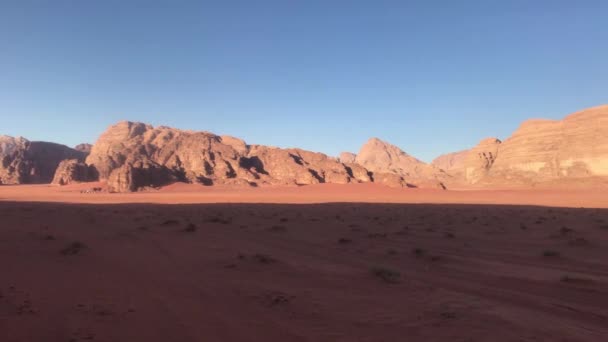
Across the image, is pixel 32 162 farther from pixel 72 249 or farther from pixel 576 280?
pixel 576 280

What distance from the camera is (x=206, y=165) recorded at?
67.8m

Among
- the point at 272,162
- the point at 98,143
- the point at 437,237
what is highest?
the point at 98,143

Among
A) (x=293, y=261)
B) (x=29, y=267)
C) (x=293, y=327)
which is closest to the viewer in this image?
(x=293, y=327)

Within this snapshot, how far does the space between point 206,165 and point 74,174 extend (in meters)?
26.8

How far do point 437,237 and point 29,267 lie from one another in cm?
1087

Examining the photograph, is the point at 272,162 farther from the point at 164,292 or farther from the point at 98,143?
the point at 164,292

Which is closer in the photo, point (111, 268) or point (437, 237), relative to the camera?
point (111, 268)

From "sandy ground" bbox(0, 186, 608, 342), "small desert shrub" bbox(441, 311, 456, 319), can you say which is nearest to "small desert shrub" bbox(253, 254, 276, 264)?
"sandy ground" bbox(0, 186, 608, 342)

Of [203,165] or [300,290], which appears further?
[203,165]

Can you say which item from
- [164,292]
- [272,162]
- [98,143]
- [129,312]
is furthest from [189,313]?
[98,143]

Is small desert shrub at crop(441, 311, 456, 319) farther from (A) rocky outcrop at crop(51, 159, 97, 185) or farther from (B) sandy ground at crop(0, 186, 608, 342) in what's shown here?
(A) rocky outcrop at crop(51, 159, 97, 185)

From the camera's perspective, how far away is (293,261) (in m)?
7.64

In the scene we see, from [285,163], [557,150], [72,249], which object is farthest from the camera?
[285,163]

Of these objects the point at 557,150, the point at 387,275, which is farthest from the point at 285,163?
the point at 387,275
